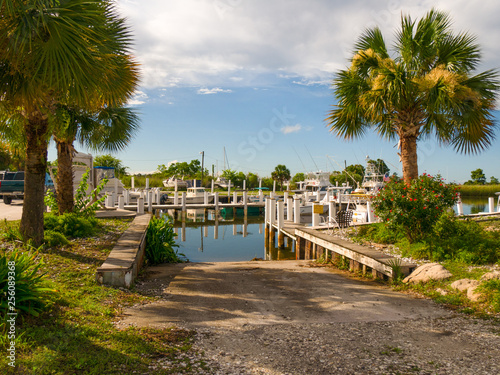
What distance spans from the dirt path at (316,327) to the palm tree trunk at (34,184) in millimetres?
2738

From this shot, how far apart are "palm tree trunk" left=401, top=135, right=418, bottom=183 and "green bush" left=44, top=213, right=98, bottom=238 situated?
905 centimetres

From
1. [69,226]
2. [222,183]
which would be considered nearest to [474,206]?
[69,226]

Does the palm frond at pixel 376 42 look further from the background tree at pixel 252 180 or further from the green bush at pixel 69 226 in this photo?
the background tree at pixel 252 180

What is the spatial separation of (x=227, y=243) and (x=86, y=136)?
408 inches

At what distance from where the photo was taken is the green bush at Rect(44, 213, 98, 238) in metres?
8.97

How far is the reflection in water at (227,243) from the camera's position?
16.6m

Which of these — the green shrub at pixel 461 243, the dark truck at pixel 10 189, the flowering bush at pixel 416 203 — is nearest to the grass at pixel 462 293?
the green shrub at pixel 461 243

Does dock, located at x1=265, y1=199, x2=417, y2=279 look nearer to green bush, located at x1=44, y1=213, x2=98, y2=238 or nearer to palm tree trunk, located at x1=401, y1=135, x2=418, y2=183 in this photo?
A: palm tree trunk, located at x1=401, y1=135, x2=418, y2=183

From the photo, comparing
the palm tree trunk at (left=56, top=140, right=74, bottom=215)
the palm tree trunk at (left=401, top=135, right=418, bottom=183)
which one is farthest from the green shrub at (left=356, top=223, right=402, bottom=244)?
the palm tree trunk at (left=56, top=140, right=74, bottom=215)

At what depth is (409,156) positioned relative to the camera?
10.9 m

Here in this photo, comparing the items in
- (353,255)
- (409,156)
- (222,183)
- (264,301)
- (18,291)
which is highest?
(222,183)

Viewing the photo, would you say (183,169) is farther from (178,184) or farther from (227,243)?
(227,243)

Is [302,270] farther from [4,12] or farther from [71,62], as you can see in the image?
Result: [4,12]

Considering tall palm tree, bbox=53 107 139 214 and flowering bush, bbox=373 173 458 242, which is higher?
tall palm tree, bbox=53 107 139 214
